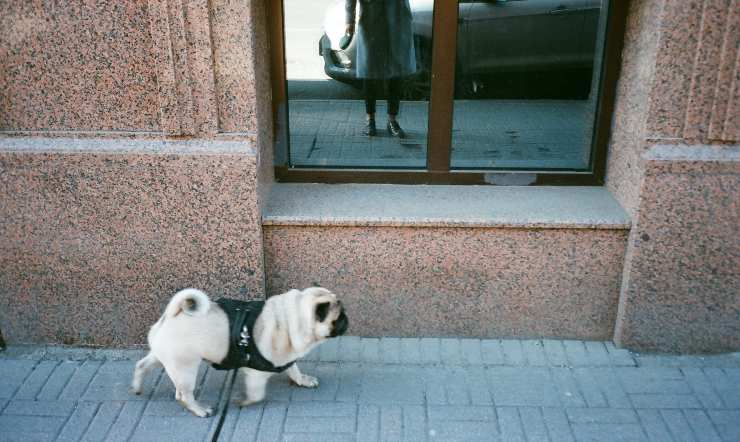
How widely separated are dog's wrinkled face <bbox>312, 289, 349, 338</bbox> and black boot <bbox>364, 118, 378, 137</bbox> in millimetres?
2311

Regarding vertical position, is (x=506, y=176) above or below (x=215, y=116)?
below

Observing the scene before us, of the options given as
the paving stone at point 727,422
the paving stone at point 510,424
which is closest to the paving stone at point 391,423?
the paving stone at point 510,424

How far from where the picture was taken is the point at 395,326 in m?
4.54

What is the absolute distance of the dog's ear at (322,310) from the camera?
358cm

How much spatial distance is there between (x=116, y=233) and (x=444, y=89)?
234cm

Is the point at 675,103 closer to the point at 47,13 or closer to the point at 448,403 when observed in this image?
the point at 448,403

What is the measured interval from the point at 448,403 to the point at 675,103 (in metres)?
2.20

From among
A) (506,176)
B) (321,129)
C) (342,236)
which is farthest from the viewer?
(321,129)

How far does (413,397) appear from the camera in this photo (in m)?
4.00

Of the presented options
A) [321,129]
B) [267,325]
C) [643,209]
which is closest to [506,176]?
[643,209]

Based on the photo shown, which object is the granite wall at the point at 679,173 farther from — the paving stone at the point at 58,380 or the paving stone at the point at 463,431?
the paving stone at the point at 58,380

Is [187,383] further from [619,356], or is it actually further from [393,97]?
[393,97]

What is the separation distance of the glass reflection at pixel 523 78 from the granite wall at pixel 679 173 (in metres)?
1.06

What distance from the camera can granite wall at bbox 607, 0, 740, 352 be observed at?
3.76 m
